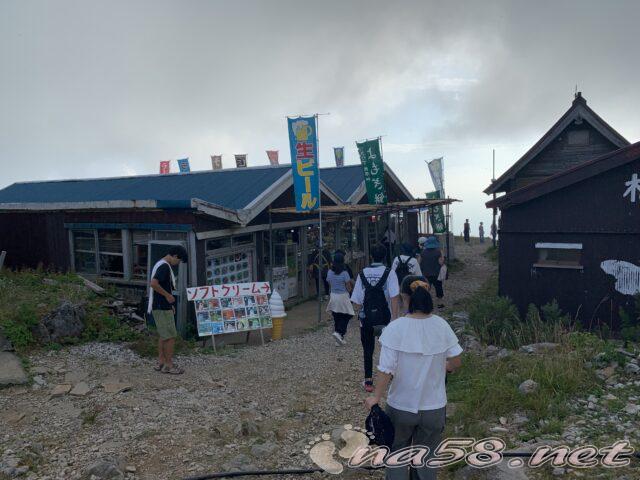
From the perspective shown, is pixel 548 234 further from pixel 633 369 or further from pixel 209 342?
pixel 209 342

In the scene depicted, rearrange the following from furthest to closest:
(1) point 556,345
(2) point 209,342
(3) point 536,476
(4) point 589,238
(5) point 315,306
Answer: (5) point 315,306
(2) point 209,342
(4) point 589,238
(1) point 556,345
(3) point 536,476

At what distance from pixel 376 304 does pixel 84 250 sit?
29.9 ft

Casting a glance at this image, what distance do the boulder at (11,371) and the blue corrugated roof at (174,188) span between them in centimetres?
411

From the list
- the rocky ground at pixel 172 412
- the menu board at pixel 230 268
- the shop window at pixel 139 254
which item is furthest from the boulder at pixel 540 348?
the shop window at pixel 139 254

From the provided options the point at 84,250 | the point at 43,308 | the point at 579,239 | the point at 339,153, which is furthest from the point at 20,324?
the point at 339,153

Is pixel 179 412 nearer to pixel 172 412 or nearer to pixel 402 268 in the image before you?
pixel 172 412

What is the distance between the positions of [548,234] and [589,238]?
0.72 m

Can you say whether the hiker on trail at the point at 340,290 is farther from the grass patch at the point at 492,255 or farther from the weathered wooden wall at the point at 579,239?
the grass patch at the point at 492,255

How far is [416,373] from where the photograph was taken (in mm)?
3691

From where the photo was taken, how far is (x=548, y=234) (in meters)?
9.88

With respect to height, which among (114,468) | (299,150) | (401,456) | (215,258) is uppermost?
(299,150)

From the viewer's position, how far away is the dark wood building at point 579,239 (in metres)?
9.17

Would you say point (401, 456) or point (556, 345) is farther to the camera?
point (556, 345)

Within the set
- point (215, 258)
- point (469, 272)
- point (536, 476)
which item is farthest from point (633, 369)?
point (469, 272)
